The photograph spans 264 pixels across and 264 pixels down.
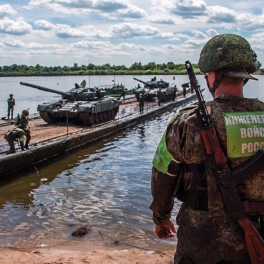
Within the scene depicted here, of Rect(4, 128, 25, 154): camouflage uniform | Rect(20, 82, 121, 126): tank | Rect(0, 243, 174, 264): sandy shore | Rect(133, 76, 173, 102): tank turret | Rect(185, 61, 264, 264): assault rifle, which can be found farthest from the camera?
Rect(133, 76, 173, 102): tank turret

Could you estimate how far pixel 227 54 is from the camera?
2559mm

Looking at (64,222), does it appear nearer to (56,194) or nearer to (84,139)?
(56,194)

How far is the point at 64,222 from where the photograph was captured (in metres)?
7.99

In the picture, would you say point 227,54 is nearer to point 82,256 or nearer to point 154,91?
point 82,256

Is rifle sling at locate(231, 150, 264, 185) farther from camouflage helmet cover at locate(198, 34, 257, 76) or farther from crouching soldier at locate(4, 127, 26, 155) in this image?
crouching soldier at locate(4, 127, 26, 155)

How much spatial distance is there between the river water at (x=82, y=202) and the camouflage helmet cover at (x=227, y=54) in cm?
464

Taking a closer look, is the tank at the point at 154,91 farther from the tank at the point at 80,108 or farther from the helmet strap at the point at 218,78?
the helmet strap at the point at 218,78

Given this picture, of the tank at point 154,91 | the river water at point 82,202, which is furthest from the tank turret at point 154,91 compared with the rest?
the river water at point 82,202

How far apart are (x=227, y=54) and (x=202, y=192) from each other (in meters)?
0.87

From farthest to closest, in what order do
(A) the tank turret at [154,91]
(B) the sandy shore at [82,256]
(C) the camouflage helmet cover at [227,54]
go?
1. (A) the tank turret at [154,91]
2. (B) the sandy shore at [82,256]
3. (C) the camouflage helmet cover at [227,54]

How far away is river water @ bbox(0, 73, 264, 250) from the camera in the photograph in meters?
7.16

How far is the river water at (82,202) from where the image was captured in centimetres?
716

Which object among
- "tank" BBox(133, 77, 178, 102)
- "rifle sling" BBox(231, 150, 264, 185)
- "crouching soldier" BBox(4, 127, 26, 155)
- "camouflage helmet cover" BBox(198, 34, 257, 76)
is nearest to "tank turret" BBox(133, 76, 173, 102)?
"tank" BBox(133, 77, 178, 102)

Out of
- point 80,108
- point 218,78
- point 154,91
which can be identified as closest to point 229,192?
point 218,78
